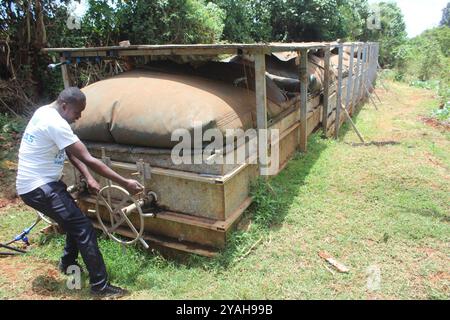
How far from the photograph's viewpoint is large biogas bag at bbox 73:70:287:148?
12.2 feet

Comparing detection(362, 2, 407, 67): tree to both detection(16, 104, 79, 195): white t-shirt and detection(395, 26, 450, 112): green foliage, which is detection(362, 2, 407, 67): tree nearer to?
detection(395, 26, 450, 112): green foliage

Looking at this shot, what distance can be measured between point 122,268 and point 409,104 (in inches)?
513

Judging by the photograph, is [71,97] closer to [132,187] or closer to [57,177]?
[57,177]

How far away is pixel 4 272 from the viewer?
3887mm

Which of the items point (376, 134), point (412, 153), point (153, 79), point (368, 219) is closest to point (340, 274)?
point (368, 219)

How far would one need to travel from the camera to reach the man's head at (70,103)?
10.6 feet

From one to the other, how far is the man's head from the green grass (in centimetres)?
158

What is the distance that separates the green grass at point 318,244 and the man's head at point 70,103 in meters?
1.58

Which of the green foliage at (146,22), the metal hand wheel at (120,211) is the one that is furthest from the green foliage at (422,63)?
the metal hand wheel at (120,211)

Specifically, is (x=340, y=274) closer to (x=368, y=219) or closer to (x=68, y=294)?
(x=368, y=219)

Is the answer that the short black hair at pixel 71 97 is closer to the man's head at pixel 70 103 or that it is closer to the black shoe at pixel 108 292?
the man's head at pixel 70 103

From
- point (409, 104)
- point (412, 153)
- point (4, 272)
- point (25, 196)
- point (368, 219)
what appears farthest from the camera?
point (409, 104)

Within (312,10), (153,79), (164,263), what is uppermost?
(312,10)

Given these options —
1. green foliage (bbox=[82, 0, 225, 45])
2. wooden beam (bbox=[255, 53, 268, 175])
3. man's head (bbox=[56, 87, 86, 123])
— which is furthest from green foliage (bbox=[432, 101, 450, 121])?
man's head (bbox=[56, 87, 86, 123])
